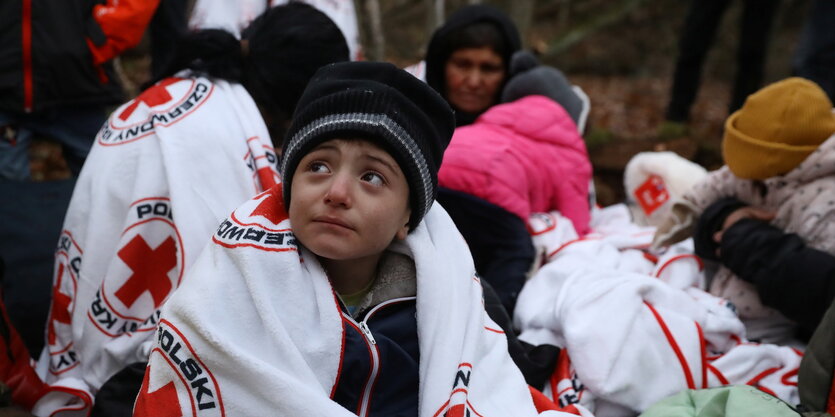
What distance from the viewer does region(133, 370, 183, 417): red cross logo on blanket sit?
4.84 ft

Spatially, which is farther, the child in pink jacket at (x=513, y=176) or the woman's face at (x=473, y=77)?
the woman's face at (x=473, y=77)

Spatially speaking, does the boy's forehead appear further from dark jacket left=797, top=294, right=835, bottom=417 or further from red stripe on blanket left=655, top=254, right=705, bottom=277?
red stripe on blanket left=655, top=254, right=705, bottom=277

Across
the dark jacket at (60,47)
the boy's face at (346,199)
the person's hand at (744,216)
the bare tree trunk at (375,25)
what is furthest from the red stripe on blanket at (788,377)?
the bare tree trunk at (375,25)

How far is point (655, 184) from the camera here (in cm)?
359

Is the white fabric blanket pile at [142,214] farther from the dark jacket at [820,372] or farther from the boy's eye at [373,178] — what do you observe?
the dark jacket at [820,372]

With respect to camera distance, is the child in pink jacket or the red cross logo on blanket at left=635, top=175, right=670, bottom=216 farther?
the red cross logo on blanket at left=635, top=175, right=670, bottom=216

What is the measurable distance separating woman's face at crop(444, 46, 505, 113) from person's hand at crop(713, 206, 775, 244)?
1327 millimetres

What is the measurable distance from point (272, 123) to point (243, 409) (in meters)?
1.14

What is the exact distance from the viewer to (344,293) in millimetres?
1751

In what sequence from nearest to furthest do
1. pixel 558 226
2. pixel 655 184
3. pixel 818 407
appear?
1. pixel 818 407
2. pixel 558 226
3. pixel 655 184

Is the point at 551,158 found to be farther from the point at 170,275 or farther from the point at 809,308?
the point at 170,275

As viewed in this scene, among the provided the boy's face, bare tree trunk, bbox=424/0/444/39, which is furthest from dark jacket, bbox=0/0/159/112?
bare tree trunk, bbox=424/0/444/39

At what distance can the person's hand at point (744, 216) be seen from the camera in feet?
7.98

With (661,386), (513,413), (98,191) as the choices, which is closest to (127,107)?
(98,191)
